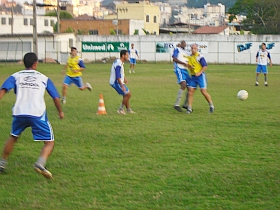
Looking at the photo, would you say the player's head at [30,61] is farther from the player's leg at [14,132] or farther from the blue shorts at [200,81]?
the blue shorts at [200,81]

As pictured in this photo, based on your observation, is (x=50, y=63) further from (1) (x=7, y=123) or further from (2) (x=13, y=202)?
(2) (x=13, y=202)

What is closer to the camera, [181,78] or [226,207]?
[226,207]

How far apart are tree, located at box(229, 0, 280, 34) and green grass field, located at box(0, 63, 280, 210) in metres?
61.6

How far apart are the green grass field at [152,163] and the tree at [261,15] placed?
61.6m

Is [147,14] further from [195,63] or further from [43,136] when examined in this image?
[43,136]

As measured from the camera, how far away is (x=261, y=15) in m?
79.5

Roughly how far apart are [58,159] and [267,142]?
3881 millimetres

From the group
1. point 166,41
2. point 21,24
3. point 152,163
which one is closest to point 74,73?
point 152,163

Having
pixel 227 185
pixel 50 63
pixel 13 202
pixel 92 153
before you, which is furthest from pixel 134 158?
pixel 50 63

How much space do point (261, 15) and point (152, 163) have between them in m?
73.9

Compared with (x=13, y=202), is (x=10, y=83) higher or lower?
higher

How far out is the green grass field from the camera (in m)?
6.85

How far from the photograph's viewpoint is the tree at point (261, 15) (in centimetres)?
7412

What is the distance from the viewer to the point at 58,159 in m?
9.07
